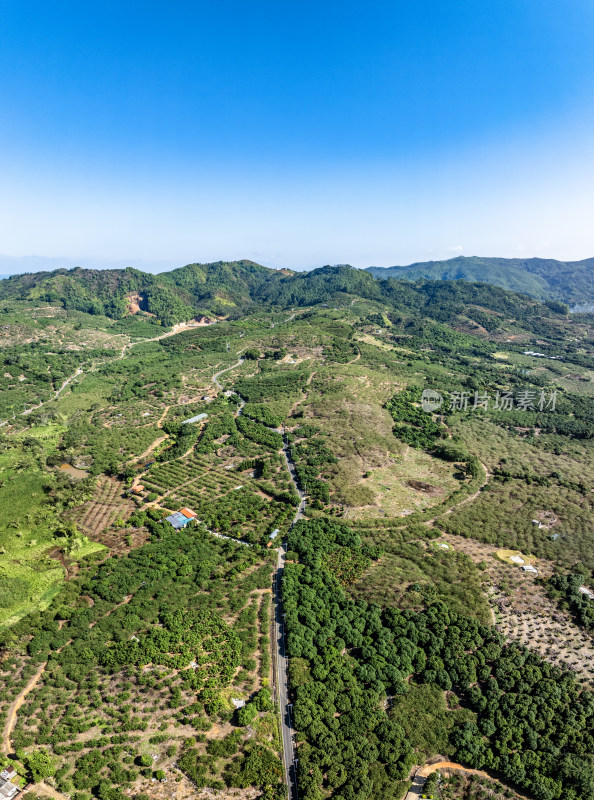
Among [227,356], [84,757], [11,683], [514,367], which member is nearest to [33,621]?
[11,683]

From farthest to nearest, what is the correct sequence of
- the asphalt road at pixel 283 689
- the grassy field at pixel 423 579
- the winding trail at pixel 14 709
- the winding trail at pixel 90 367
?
the winding trail at pixel 90 367 → the grassy field at pixel 423 579 → the winding trail at pixel 14 709 → the asphalt road at pixel 283 689

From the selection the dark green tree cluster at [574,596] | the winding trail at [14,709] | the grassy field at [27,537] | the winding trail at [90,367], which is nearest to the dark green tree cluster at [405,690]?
the dark green tree cluster at [574,596]

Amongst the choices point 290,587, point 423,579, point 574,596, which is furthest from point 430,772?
point 574,596

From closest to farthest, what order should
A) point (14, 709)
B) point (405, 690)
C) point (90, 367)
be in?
point (14, 709), point (405, 690), point (90, 367)

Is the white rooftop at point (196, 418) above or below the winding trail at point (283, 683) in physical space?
above

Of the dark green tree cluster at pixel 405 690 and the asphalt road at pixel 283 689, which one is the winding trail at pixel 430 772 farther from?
the asphalt road at pixel 283 689

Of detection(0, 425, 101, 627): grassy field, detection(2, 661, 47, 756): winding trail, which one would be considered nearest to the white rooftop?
detection(0, 425, 101, 627): grassy field

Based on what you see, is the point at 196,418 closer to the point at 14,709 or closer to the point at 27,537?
the point at 27,537

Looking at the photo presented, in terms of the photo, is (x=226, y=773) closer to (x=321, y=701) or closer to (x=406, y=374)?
(x=321, y=701)

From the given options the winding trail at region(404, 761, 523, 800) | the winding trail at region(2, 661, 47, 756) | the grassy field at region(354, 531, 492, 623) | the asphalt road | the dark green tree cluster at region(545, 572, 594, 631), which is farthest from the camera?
the grassy field at region(354, 531, 492, 623)

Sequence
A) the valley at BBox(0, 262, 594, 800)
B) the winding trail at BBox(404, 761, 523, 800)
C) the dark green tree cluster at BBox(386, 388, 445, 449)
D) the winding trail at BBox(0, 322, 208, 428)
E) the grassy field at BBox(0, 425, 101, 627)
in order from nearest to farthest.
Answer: the winding trail at BBox(404, 761, 523, 800)
the valley at BBox(0, 262, 594, 800)
the grassy field at BBox(0, 425, 101, 627)
the dark green tree cluster at BBox(386, 388, 445, 449)
the winding trail at BBox(0, 322, 208, 428)

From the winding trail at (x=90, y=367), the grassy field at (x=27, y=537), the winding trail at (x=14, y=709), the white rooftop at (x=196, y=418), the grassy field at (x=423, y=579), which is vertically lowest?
the grassy field at (x=423, y=579)

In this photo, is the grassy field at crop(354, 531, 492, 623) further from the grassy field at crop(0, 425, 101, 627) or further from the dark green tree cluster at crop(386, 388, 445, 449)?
the grassy field at crop(0, 425, 101, 627)
